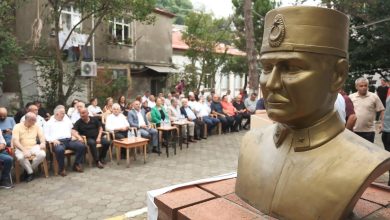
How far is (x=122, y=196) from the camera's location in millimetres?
4996

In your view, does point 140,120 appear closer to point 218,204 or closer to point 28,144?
point 28,144

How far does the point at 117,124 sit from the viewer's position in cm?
764

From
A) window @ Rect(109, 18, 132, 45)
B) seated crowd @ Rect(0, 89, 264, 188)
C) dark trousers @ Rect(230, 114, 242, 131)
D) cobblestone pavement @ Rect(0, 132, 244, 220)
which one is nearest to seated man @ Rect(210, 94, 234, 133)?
seated crowd @ Rect(0, 89, 264, 188)

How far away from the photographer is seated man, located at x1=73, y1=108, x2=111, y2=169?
6.78 meters

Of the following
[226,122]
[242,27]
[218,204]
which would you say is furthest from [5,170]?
[242,27]

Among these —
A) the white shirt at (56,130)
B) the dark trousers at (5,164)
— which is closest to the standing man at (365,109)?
the white shirt at (56,130)

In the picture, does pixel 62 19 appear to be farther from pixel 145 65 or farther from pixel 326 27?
pixel 326 27

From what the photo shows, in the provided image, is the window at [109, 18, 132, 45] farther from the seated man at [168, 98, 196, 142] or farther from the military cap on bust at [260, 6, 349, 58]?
the military cap on bust at [260, 6, 349, 58]

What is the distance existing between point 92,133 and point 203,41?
1254 cm

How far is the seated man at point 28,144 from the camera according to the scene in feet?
18.9

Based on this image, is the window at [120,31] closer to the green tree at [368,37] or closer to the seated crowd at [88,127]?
the seated crowd at [88,127]

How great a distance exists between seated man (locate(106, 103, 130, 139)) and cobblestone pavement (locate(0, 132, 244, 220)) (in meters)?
0.70

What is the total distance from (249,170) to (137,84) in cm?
1623

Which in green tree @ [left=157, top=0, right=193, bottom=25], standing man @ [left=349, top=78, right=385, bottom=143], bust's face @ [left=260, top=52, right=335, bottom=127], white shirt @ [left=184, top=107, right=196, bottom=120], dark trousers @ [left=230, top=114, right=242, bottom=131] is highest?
green tree @ [left=157, top=0, right=193, bottom=25]
